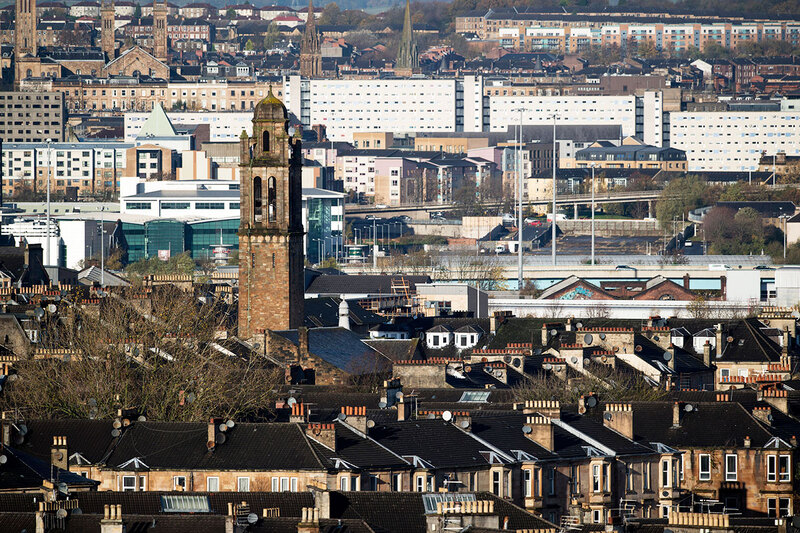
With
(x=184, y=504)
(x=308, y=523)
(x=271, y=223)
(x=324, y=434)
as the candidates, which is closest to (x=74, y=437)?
(x=324, y=434)

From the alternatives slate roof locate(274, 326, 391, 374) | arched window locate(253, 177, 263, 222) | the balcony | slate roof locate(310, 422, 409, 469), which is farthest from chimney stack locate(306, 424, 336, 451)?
arched window locate(253, 177, 263, 222)

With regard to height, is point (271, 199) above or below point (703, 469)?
above

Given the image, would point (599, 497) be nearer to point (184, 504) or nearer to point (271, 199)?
point (184, 504)

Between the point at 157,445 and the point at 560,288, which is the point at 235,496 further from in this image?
the point at 560,288

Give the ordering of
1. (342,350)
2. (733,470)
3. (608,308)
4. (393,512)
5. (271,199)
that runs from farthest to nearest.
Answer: (608,308) → (271,199) → (342,350) → (733,470) → (393,512)

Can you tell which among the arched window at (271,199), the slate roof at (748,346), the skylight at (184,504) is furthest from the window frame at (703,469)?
the arched window at (271,199)

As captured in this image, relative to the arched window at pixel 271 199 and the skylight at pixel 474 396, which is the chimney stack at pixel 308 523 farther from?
the arched window at pixel 271 199
